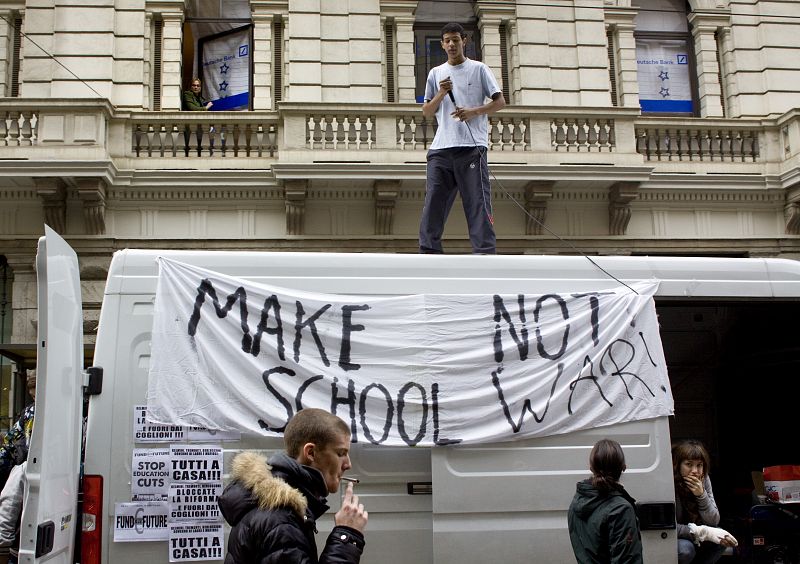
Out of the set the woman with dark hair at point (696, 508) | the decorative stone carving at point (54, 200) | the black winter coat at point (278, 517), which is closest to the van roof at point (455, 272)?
the woman with dark hair at point (696, 508)

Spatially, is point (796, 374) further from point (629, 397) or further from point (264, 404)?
point (264, 404)

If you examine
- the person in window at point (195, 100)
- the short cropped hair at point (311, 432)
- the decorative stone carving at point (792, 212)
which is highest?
the person in window at point (195, 100)

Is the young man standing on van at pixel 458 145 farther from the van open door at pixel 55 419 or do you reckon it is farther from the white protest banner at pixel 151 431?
the van open door at pixel 55 419

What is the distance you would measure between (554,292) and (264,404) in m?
1.78

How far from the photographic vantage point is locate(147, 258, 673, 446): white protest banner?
465cm

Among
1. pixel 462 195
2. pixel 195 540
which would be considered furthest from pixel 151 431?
pixel 462 195

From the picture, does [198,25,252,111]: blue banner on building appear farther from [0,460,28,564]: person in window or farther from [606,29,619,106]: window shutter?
[0,460,28,564]: person in window

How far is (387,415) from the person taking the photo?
4.72 m

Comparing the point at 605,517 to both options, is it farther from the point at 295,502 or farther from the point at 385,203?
the point at 385,203

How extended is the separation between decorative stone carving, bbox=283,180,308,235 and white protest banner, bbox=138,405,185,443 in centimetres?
951

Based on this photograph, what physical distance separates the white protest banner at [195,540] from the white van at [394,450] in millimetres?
71

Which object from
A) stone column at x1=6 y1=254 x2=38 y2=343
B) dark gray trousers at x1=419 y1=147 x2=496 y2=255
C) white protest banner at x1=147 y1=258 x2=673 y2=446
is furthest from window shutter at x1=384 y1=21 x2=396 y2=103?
white protest banner at x1=147 y1=258 x2=673 y2=446

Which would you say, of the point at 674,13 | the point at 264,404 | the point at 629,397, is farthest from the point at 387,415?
the point at 674,13

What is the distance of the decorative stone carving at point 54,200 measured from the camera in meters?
13.4
